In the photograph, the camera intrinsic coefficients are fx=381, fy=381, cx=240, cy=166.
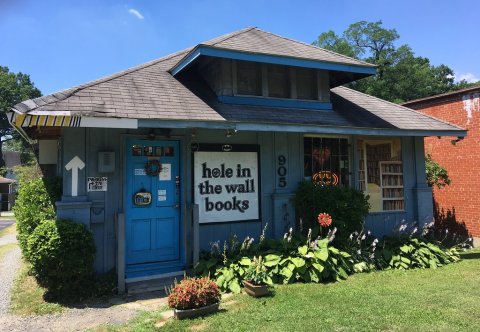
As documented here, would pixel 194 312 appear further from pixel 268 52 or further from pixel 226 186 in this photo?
pixel 268 52

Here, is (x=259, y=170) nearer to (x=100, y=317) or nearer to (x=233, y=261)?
(x=233, y=261)

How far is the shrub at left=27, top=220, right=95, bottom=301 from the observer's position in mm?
5598

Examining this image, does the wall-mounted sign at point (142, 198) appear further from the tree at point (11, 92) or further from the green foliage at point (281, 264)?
the tree at point (11, 92)

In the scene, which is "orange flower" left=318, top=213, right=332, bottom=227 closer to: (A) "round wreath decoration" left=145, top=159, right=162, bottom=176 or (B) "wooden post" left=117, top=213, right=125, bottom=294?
(A) "round wreath decoration" left=145, top=159, right=162, bottom=176

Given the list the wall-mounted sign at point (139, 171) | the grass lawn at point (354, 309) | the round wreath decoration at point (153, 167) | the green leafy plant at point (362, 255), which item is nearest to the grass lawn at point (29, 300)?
the grass lawn at point (354, 309)

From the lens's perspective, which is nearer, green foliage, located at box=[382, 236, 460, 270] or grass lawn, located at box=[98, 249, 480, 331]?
grass lawn, located at box=[98, 249, 480, 331]

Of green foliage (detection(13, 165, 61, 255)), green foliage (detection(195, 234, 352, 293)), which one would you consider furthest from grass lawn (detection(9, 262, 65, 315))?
green foliage (detection(195, 234, 352, 293))

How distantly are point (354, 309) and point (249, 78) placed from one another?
5.29 metres

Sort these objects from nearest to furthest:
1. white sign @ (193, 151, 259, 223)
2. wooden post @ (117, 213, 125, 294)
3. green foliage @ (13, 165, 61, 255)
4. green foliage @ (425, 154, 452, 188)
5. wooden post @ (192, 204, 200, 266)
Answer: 1. wooden post @ (117, 213, 125, 294)
2. green foliage @ (13, 165, 61, 255)
3. wooden post @ (192, 204, 200, 266)
4. white sign @ (193, 151, 259, 223)
5. green foliage @ (425, 154, 452, 188)

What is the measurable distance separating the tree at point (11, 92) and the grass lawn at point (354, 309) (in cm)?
5356

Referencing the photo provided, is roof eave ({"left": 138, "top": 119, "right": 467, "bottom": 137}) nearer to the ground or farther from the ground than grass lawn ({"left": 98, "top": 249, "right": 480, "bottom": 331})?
farther from the ground

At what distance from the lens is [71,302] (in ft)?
19.1

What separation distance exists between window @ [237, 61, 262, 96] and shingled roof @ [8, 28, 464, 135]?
0.43 meters

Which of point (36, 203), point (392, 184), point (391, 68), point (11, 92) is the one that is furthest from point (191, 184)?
point (11, 92)
